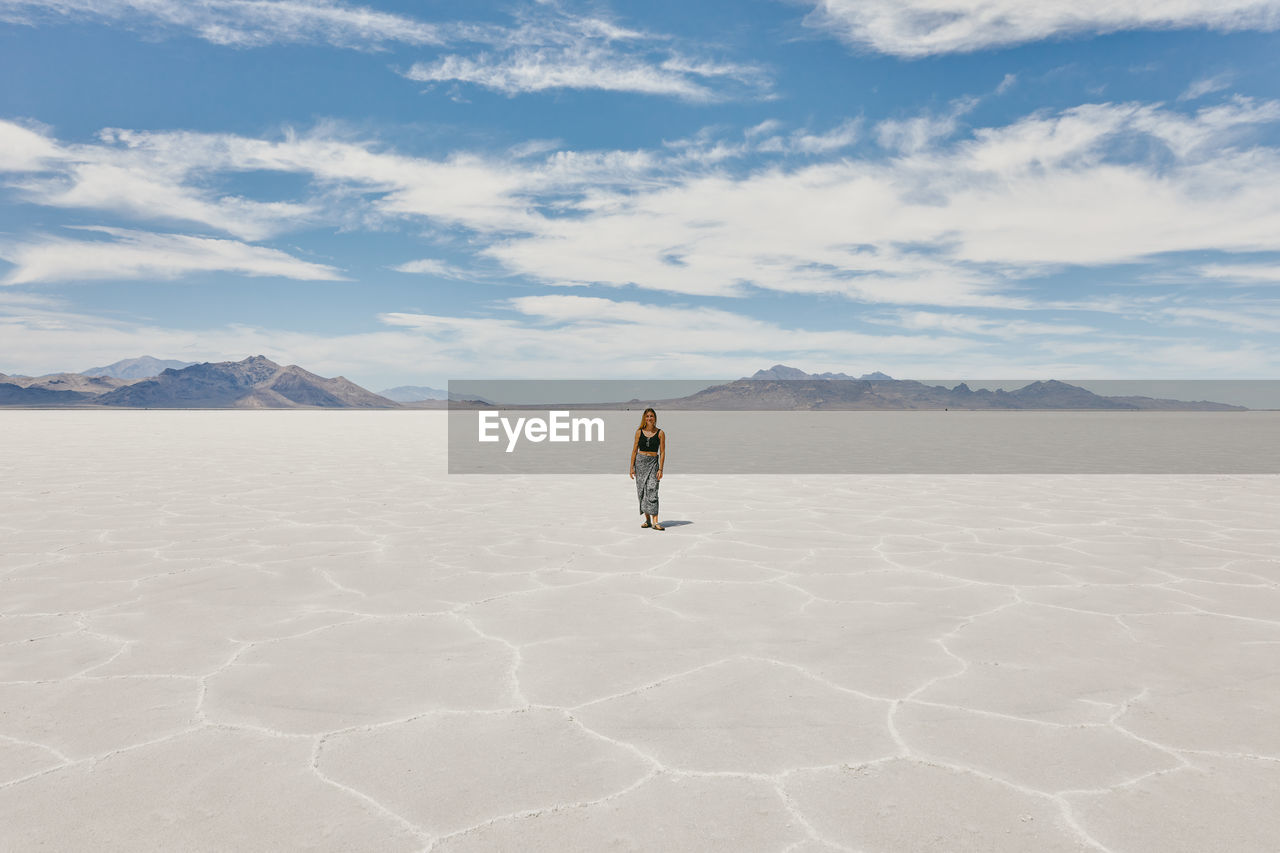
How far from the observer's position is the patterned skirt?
723cm

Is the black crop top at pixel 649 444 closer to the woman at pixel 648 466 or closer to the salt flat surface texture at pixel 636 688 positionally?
the woman at pixel 648 466

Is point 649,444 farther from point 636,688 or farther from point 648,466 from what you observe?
point 636,688

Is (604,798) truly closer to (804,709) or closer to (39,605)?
(804,709)

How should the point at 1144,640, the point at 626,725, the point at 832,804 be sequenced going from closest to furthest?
1. the point at 832,804
2. the point at 626,725
3. the point at 1144,640

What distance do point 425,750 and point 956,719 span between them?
6.54 ft

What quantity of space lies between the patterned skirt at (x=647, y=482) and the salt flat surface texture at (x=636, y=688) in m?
0.27

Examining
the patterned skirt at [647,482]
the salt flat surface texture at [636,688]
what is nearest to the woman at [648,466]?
the patterned skirt at [647,482]

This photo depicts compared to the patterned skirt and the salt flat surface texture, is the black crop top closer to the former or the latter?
the patterned skirt

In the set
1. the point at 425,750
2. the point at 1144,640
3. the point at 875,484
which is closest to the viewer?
the point at 425,750

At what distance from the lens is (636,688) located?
3.27 m

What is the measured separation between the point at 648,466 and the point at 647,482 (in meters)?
0.17

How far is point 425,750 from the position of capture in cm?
268

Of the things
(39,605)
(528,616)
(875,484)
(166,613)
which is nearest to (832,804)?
(528,616)

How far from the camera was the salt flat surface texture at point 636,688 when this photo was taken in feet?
7.41
